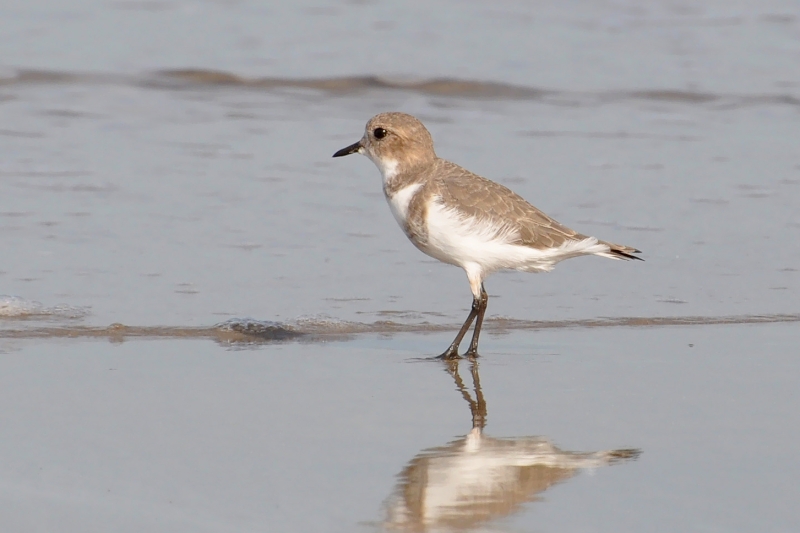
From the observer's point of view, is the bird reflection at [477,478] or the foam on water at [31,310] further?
the foam on water at [31,310]

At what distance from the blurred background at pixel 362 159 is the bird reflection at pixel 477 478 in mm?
2218

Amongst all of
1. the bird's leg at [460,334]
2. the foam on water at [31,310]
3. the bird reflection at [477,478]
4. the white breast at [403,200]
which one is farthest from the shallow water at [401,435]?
the white breast at [403,200]

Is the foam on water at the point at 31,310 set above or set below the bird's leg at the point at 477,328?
below

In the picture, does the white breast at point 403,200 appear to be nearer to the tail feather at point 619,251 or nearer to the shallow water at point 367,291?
the shallow water at point 367,291

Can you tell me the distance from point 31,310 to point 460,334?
2.34m

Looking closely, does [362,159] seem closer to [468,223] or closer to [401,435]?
[468,223]

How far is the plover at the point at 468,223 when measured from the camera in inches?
242

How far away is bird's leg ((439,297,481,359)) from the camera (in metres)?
6.18

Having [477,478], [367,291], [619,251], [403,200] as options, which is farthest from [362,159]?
[477,478]

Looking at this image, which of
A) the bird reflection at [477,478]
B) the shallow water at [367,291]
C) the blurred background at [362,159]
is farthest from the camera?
the blurred background at [362,159]

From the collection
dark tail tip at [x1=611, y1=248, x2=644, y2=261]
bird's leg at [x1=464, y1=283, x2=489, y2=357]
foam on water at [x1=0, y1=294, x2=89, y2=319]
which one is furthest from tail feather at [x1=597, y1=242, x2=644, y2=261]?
foam on water at [x1=0, y1=294, x2=89, y2=319]

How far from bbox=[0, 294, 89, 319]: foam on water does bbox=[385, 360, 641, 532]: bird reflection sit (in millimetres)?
2658

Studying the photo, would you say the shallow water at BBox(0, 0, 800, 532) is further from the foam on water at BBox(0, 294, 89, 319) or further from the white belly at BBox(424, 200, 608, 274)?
the white belly at BBox(424, 200, 608, 274)

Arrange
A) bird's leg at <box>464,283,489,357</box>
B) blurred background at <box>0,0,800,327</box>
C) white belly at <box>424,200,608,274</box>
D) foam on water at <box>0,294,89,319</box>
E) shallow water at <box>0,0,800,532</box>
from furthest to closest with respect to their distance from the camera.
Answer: blurred background at <box>0,0,800,327</box> < foam on water at <box>0,294,89,319</box> < bird's leg at <box>464,283,489,357</box> < white belly at <box>424,200,608,274</box> < shallow water at <box>0,0,800,532</box>
